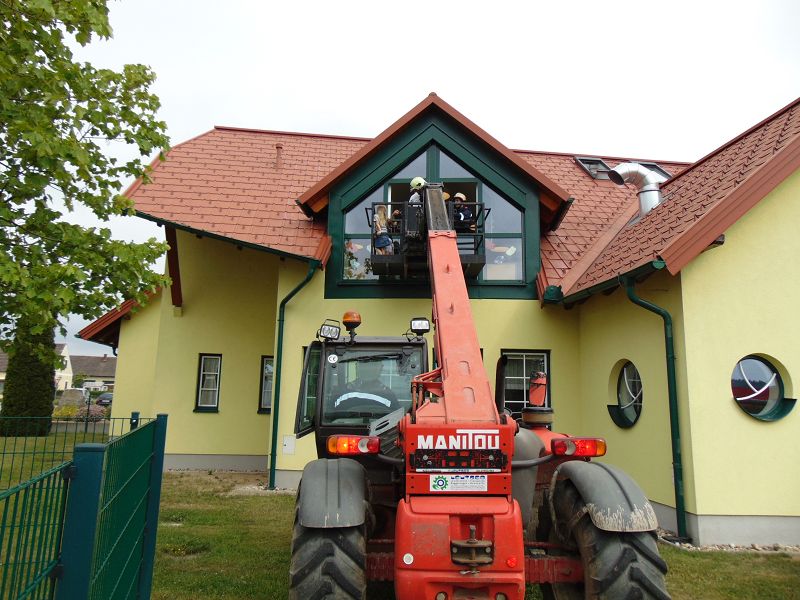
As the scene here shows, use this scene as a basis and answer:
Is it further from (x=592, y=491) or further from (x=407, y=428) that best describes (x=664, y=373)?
(x=407, y=428)

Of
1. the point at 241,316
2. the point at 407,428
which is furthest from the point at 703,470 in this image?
the point at 241,316

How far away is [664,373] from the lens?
26.8ft

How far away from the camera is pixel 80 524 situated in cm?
240

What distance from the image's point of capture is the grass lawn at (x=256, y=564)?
5.35 m

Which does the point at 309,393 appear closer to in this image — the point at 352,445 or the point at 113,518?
the point at 352,445

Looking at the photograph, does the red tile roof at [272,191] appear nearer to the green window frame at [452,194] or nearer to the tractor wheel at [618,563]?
the green window frame at [452,194]

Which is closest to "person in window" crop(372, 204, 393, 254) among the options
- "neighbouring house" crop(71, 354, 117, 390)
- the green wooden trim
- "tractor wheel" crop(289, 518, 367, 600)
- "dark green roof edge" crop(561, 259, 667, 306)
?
the green wooden trim

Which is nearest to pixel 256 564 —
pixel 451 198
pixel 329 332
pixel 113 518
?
pixel 329 332

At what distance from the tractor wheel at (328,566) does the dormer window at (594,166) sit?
13.3 meters

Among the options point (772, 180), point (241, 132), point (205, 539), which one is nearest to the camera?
point (205, 539)

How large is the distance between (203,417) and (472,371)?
10698 mm

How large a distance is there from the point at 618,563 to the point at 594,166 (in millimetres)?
13902

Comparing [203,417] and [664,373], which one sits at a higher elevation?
[664,373]

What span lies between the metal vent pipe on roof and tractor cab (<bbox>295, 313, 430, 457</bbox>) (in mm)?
7631
